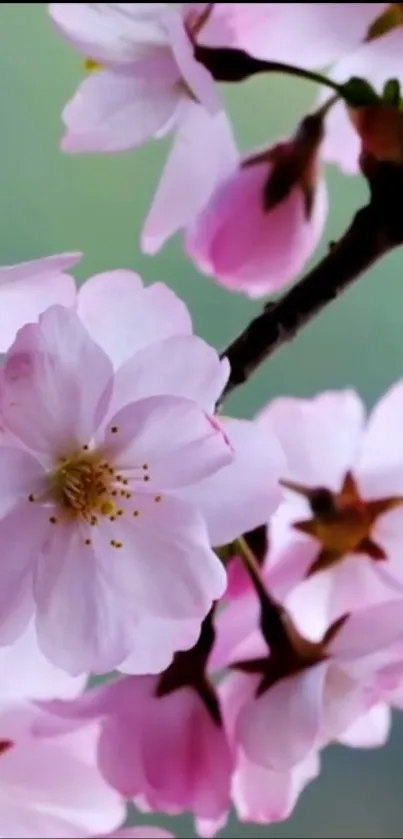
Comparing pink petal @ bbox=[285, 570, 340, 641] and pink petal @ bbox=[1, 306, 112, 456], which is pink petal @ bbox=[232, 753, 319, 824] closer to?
pink petal @ bbox=[285, 570, 340, 641]

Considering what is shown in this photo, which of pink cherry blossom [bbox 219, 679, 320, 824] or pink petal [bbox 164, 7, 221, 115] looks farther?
pink cherry blossom [bbox 219, 679, 320, 824]

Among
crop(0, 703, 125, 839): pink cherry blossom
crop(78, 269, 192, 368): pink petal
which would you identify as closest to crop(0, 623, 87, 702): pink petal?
crop(0, 703, 125, 839): pink cherry blossom

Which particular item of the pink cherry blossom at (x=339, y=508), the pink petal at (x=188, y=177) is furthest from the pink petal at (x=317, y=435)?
the pink petal at (x=188, y=177)

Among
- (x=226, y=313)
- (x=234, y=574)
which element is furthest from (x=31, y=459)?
(x=226, y=313)

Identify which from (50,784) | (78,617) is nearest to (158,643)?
(78,617)

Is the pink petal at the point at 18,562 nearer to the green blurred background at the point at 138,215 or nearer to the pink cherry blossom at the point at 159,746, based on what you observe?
the pink cherry blossom at the point at 159,746

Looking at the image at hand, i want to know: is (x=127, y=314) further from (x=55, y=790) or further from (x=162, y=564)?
(x=55, y=790)
